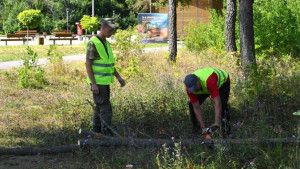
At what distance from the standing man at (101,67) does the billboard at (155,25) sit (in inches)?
1010

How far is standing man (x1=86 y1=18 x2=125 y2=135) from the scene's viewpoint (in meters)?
6.04

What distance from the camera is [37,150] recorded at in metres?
5.73

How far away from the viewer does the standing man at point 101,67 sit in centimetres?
604

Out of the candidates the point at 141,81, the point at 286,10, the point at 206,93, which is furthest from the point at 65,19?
the point at 206,93

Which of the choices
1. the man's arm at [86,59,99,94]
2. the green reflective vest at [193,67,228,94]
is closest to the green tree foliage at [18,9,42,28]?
the man's arm at [86,59,99,94]

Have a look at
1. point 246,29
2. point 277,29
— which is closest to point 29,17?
point 277,29

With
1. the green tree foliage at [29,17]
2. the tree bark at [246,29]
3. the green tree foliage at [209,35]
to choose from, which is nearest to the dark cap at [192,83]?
the tree bark at [246,29]

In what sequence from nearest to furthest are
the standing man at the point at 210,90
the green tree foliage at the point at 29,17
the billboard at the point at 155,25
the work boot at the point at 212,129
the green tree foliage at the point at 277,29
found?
1. the work boot at the point at 212,129
2. the standing man at the point at 210,90
3. the green tree foliage at the point at 277,29
4. the green tree foliage at the point at 29,17
5. the billboard at the point at 155,25

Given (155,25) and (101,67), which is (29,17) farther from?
(101,67)

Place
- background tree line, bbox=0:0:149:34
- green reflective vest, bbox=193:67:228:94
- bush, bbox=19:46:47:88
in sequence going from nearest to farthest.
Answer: green reflective vest, bbox=193:67:228:94
bush, bbox=19:46:47:88
background tree line, bbox=0:0:149:34

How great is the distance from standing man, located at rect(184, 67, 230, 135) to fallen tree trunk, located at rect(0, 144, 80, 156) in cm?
151

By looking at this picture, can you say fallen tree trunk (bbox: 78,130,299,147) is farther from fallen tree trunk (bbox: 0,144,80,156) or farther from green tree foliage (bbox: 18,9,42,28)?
green tree foliage (bbox: 18,9,42,28)

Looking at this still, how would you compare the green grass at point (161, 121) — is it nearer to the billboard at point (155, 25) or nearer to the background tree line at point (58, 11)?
the billboard at point (155, 25)

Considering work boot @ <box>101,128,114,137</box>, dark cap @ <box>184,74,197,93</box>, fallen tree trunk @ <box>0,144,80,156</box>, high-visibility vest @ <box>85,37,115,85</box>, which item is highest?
high-visibility vest @ <box>85,37,115,85</box>
